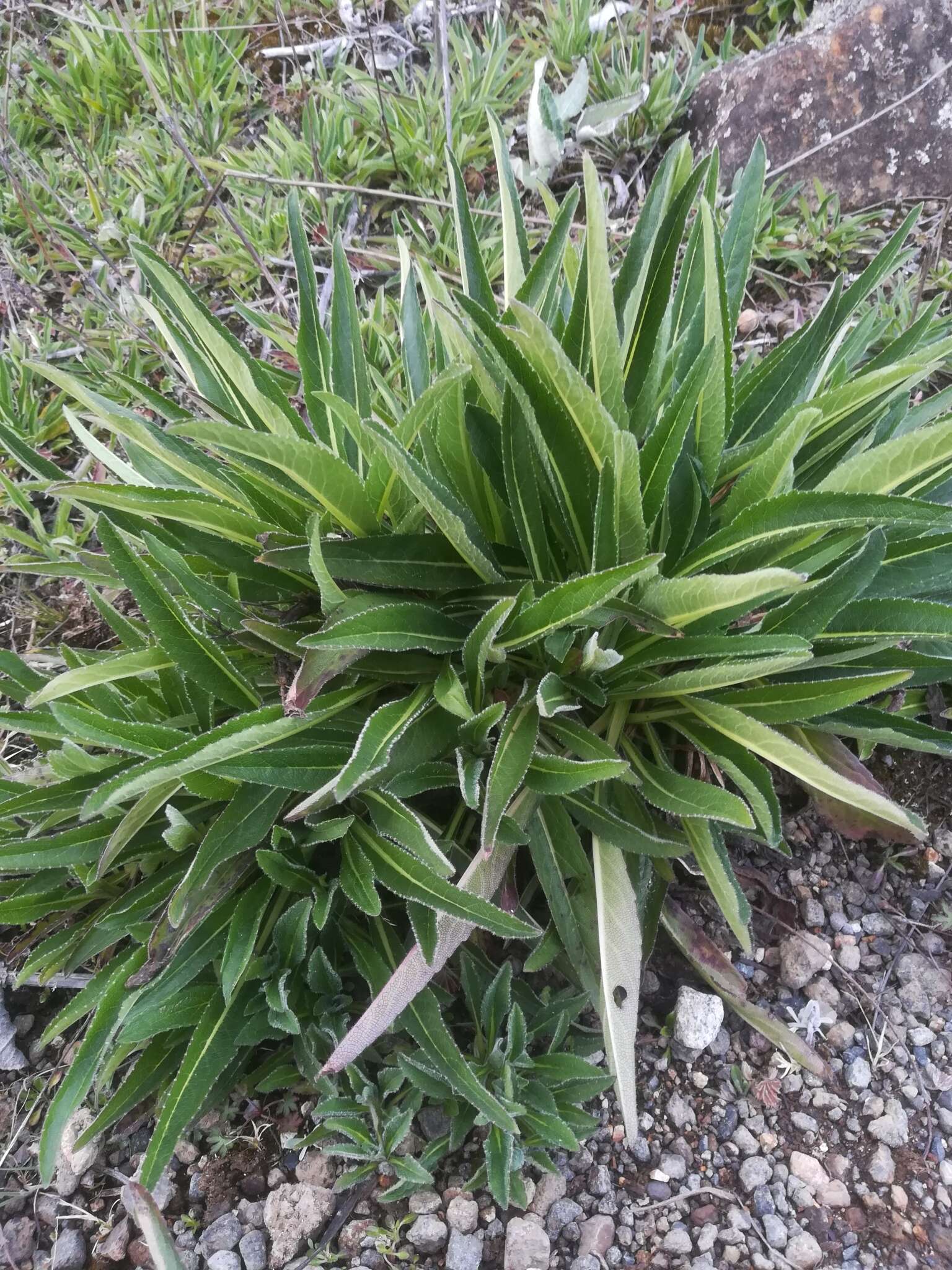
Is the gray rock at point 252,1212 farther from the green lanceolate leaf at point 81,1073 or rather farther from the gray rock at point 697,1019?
the gray rock at point 697,1019

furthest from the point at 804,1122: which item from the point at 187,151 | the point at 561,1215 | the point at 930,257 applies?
the point at 187,151

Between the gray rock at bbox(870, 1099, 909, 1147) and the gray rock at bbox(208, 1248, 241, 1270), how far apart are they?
892 mm

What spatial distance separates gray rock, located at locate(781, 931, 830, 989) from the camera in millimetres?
1406

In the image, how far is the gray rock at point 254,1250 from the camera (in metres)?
1.19

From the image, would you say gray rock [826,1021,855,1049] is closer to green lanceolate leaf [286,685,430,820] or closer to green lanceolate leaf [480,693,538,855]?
green lanceolate leaf [480,693,538,855]

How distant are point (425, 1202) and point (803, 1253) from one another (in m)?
0.50

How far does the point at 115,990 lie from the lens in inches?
49.3

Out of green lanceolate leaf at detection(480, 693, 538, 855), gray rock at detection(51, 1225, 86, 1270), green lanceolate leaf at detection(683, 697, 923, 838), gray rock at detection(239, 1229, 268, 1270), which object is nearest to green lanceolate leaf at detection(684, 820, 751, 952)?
green lanceolate leaf at detection(683, 697, 923, 838)

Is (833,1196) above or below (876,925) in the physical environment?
below

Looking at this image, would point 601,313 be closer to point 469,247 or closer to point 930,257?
point 469,247

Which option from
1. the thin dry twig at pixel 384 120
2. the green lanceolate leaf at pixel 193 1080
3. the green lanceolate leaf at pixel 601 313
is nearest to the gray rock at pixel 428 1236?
the green lanceolate leaf at pixel 193 1080

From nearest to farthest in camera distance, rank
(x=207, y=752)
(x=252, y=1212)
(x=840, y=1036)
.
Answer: (x=207, y=752), (x=252, y=1212), (x=840, y=1036)

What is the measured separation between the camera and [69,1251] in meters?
1.27

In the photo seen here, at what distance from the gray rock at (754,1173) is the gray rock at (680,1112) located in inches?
3.4
